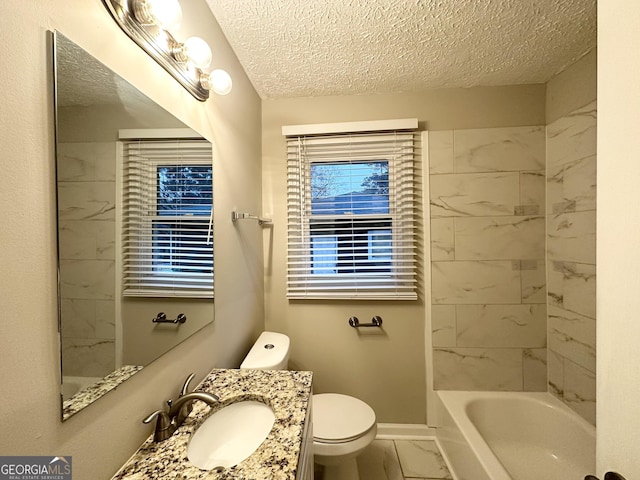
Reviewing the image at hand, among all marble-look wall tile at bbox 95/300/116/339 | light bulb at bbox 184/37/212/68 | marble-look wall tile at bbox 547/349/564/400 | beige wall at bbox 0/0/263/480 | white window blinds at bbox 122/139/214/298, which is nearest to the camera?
beige wall at bbox 0/0/263/480

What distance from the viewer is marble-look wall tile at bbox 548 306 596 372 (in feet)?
4.66

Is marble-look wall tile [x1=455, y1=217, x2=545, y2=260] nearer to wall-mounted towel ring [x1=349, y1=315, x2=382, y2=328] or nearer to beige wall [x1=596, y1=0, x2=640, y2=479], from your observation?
wall-mounted towel ring [x1=349, y1=315, x2=382, y2=328]

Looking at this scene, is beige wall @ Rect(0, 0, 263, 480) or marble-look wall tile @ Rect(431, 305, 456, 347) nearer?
beige wall @ Rect(0, 0, 263, 480)

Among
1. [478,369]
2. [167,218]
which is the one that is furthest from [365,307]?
[167,218]

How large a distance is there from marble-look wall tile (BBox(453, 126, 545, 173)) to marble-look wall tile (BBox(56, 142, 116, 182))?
6.16 ft

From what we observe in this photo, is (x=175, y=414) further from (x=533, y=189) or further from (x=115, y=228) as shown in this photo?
(x=533, y=189)

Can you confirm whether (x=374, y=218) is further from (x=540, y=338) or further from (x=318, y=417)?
(x=540, y=338)

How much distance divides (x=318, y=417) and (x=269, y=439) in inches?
30.8

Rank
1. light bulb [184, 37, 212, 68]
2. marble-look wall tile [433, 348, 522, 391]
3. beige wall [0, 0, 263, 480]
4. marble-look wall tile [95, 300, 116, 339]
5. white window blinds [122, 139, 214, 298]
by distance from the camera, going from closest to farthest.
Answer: beige wall [0, 0, 263, 480] → marble-look wall tile [95, 300, 116, 339] → white window blinds [122, 139, 214, 298] → light bulb [184, 37, 212, 68] → marble-look wall tile [433, 348, 522, 391]

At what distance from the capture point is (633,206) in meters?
0.44

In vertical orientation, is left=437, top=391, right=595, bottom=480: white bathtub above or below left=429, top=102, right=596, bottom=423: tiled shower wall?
below

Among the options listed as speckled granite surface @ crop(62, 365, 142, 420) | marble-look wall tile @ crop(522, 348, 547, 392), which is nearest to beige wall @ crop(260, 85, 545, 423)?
marble-look wall tile @ crop(522, 348, 547, 392)

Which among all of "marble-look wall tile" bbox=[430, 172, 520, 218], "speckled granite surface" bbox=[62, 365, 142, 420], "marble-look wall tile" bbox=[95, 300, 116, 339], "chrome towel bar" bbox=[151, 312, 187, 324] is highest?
"marble-look wall tile" bbox=[430, 172, 520, 218]

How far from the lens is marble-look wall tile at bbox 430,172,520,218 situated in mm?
1696
